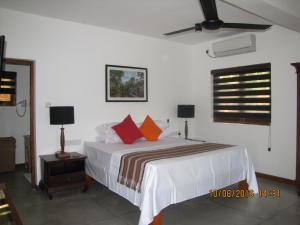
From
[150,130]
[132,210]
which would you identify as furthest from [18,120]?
[132,210]

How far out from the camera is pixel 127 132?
429 cm

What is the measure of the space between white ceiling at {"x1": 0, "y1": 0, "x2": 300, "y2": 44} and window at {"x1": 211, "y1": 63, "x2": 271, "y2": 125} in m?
1.05

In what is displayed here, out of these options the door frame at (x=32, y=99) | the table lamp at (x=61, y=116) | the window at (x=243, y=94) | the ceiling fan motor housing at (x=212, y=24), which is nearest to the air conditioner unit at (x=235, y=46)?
the window at (x=243, y=94)

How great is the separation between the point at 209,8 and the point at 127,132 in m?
2.40

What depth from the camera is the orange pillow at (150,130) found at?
14.9 feet

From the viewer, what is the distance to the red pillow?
4227 millimetres

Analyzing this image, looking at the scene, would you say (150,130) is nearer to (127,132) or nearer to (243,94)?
→ (127,132)

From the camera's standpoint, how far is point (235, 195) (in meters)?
3.79

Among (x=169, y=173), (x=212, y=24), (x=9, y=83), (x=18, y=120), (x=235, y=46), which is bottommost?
(x=169, y=173)

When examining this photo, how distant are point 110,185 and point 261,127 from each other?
2.91 metres

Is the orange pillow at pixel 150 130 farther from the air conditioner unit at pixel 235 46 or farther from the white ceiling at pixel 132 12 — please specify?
the air conditioner unit at pixel 235 46

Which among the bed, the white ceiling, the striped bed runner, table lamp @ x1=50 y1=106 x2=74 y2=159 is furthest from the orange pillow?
the white ceiling

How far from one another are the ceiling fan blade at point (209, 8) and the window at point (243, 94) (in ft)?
7.32

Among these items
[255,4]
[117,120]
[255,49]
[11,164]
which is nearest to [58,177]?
[117,120]
